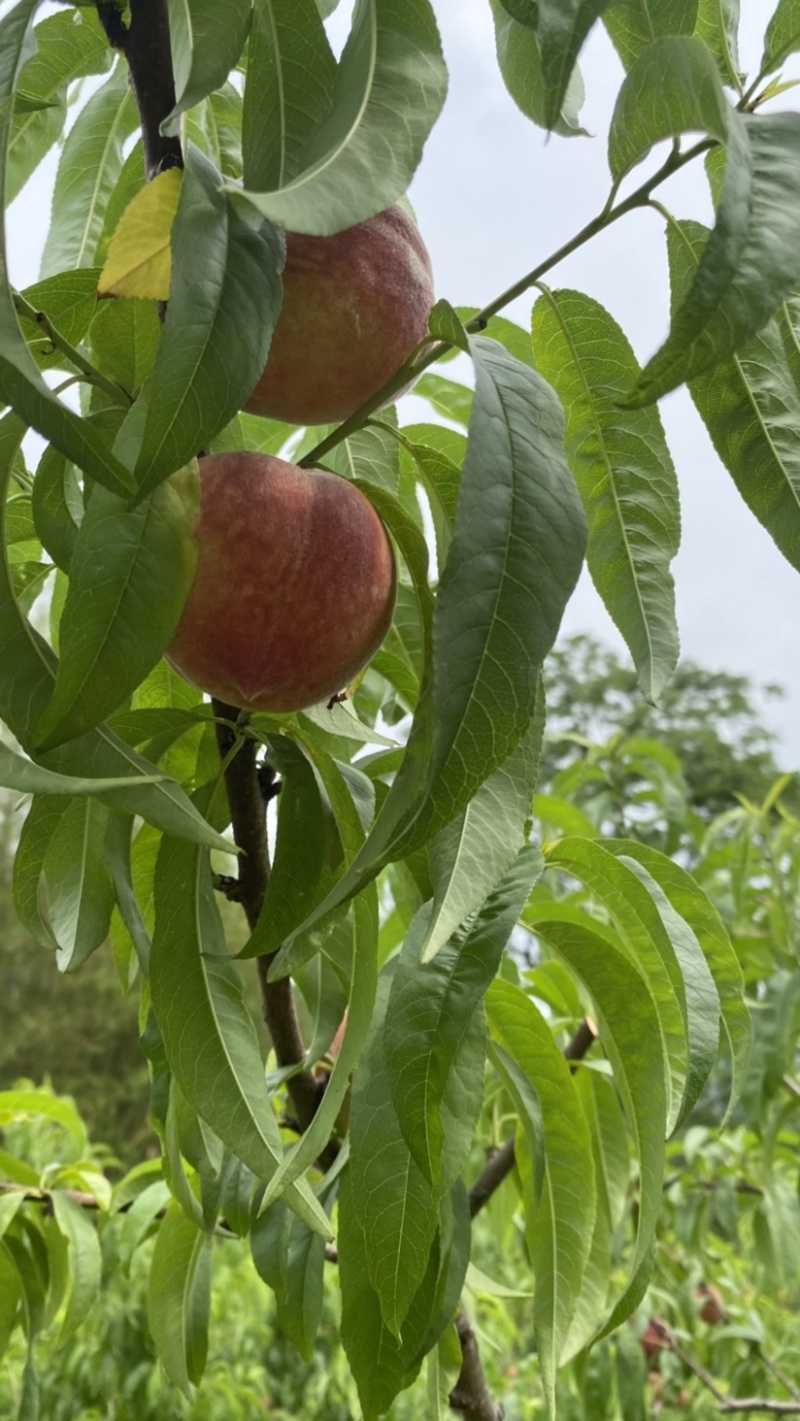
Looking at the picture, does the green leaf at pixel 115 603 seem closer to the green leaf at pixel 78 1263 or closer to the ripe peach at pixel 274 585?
the ripe peach at pixel 274 585

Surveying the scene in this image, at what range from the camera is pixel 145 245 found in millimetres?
387

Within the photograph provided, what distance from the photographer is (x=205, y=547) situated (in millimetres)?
409

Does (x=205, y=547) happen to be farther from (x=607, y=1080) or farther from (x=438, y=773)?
(x=607, y=1080)

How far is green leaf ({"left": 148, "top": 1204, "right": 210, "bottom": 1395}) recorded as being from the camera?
0.71m

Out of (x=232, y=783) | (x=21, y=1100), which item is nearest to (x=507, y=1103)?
(x=21, y=1100)

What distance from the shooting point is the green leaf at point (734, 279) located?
264 mm

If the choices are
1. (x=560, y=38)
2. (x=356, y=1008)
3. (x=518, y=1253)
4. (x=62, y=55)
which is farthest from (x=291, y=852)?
(x=518, y=1253)

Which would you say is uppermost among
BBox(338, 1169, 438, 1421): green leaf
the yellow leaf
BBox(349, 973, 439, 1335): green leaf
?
the yellow leaf

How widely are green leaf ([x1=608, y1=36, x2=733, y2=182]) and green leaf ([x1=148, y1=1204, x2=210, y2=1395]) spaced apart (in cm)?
63

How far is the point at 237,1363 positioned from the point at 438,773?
2432mm

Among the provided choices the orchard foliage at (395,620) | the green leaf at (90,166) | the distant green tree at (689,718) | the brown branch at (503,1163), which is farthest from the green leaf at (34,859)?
the distant green tree at (689,718)

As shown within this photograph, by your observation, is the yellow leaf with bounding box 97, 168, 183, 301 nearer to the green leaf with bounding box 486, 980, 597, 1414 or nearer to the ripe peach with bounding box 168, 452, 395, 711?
the ripe peach with bounding box 168, 452, 395, 711

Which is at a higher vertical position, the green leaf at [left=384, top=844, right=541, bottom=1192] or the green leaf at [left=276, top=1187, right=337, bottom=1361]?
the green leaf at [left=384, top=844, right=541, bottom=1192]

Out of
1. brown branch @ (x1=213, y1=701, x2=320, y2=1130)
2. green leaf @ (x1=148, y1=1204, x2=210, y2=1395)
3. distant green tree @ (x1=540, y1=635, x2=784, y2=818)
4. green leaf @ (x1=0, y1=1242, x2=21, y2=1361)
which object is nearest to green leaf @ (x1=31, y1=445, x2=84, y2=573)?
brown branch @ (x1=213, y1=701, x2=320, y2=1130)
